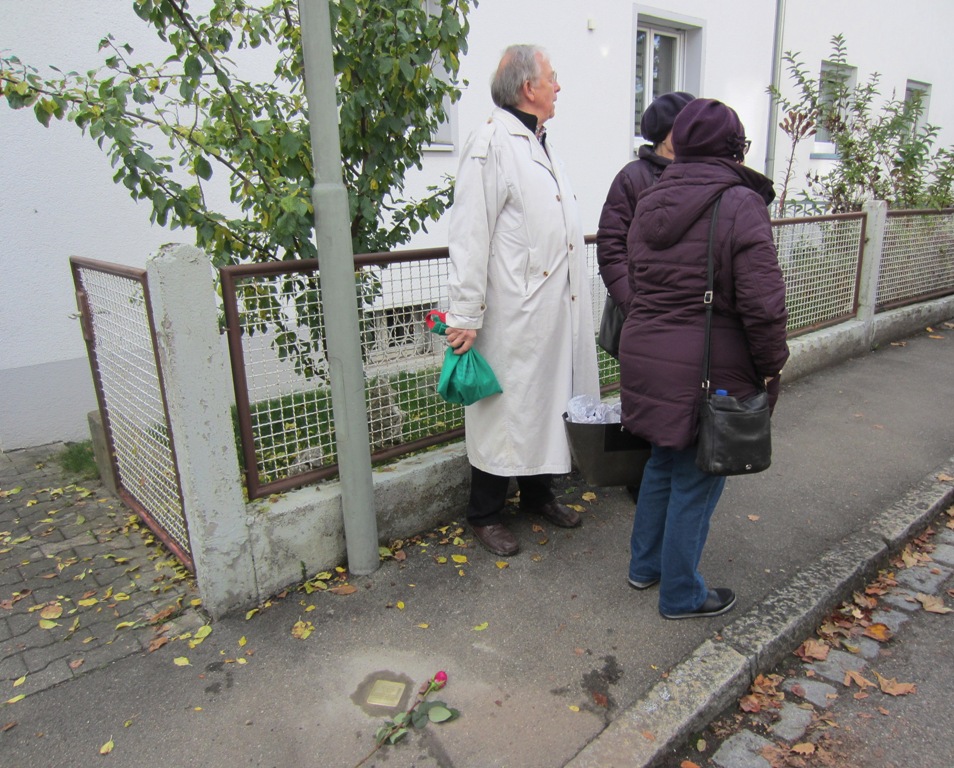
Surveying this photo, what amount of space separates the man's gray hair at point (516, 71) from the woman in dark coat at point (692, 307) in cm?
80

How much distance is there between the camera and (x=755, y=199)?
235cm

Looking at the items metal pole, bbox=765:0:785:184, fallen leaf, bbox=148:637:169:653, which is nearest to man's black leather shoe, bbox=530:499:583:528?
fallen leaf, bbox=148:637:169:653

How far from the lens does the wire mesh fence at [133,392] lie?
115 inches

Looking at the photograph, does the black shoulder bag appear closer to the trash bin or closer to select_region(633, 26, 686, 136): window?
the trash bin

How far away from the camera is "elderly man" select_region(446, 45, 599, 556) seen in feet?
9.69

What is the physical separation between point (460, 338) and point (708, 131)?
120cm

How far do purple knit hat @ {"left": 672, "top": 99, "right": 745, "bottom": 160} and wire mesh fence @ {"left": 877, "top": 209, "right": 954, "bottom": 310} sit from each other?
16.6 ft

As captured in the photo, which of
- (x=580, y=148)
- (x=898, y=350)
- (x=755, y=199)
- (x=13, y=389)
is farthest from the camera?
(x=580, y=148)

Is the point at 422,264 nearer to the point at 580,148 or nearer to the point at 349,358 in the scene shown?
the point at 349,358

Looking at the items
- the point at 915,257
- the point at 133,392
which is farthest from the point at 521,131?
the point at 915,257

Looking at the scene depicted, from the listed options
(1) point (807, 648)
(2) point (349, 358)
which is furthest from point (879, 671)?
(2) point (349, 358)

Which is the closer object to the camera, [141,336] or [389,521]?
[141,336]

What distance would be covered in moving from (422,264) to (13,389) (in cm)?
284

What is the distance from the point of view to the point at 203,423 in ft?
8.74
